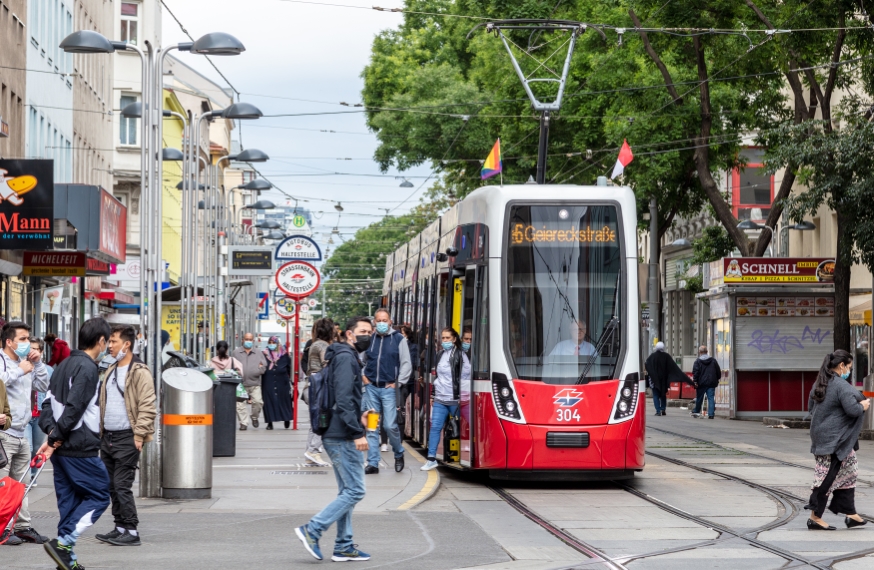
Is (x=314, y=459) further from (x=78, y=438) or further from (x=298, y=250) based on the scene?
(x=78, y=438)

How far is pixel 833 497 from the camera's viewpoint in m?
13.5

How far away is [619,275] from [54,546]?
27.2 feet

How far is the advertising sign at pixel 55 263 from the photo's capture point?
32.2m

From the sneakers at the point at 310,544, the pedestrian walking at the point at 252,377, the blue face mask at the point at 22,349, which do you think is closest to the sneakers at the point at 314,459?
the blue face mask at the point at 22,349

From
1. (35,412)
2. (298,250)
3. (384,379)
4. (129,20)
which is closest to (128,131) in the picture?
(129,20)

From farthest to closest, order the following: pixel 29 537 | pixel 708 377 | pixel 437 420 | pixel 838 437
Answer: pixel 708 377 → pixel 437 420 → pixel 838 437 → pixel 29 537

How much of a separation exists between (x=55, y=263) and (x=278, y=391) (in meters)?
6.38

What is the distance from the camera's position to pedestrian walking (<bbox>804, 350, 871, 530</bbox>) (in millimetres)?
13336

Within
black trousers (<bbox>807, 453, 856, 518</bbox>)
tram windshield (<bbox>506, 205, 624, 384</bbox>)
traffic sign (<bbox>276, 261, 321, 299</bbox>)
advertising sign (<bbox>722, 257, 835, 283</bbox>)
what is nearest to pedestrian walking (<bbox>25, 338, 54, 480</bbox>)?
tram windshield (<bbox>506, 205, 624, 384</bbox>)

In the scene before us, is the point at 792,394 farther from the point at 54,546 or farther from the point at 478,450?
the point at 54,546

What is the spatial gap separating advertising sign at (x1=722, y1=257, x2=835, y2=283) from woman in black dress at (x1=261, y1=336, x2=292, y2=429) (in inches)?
391

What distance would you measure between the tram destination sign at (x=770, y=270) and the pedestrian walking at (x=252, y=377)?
10220 mm

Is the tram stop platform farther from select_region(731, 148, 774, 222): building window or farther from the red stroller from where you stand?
select_region(731, 148, 774, 222): building window

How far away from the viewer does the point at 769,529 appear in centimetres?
1316
